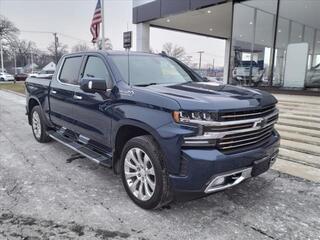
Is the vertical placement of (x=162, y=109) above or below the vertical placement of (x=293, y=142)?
above

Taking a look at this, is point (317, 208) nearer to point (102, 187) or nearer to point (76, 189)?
point (102, 187)

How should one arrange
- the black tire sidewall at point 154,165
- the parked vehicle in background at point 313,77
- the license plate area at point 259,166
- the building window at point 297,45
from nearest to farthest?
the black tire sidewall at point 154,165
the license plate area at point 259,166
the parked vehicle in background at point 313,77
the building window at point 297,45

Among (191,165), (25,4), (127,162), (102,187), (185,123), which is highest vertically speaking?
(25,4)

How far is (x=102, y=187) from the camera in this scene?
157 inches

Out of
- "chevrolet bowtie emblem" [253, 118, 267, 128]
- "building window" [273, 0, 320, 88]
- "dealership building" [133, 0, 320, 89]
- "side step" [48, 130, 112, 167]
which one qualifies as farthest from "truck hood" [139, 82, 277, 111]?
"building window" [273, 0, 320, 88]

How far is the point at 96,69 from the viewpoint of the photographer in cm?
431

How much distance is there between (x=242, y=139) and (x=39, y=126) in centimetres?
459

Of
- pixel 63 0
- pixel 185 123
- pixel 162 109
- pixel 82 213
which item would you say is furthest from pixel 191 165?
pixel 63 0

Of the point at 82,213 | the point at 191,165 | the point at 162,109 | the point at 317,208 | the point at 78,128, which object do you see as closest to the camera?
the point at 191,165

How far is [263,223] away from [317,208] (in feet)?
2.84

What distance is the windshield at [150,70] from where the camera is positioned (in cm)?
393

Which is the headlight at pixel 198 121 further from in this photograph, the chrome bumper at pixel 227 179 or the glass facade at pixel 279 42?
the glass facade at pixel 279 42

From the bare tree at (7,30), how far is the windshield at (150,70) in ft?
215

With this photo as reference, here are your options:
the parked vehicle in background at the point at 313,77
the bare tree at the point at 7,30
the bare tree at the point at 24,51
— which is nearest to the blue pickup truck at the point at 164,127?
the parked vehicle in background at the point at 313,77
